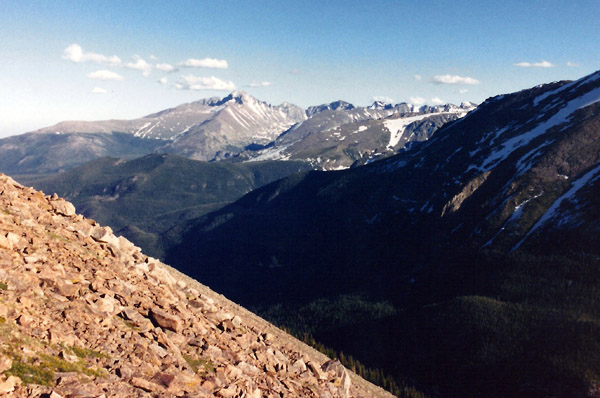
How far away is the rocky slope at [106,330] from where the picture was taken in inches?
1138

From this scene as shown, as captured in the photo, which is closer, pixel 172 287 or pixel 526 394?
pixel 172 287

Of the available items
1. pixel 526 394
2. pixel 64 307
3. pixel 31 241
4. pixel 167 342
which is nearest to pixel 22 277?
pixel 64 307

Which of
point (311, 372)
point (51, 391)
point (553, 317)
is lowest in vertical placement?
point (553, 317)

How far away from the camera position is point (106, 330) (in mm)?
34438

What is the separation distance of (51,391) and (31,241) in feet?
60.2

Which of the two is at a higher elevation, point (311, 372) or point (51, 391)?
point (51, 391)

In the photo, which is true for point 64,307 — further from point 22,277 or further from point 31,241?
point 31,241

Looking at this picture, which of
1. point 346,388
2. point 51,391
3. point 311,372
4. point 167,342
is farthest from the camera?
point 346,388

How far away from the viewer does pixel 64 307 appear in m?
33.9

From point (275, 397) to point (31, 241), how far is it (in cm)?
2668

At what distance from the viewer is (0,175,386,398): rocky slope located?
28906mm

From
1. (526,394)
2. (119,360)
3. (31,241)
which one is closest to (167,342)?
(119,360)

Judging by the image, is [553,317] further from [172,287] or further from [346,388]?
[172,287]

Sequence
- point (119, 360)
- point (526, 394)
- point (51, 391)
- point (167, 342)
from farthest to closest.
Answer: point (526, 394), point (167, 342), point (119, 360), point (51, 391)
